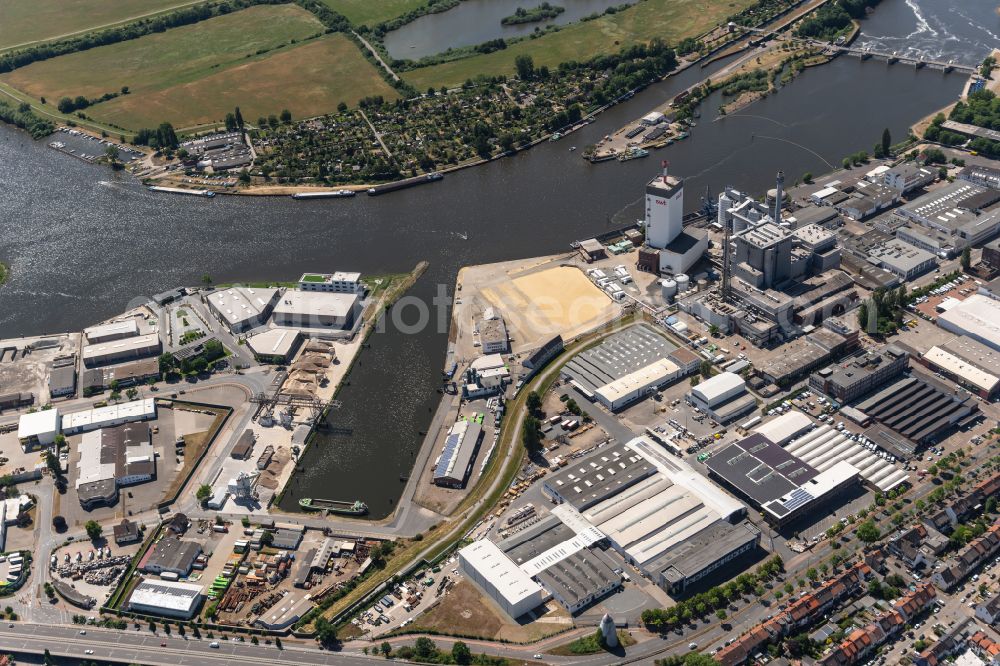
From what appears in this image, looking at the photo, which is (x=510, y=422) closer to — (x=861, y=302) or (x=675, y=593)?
A: (x=675, y=593)

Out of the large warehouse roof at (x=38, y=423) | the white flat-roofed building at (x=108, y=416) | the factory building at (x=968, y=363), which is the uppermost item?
the large warehouse roof at (x=38, y=423)

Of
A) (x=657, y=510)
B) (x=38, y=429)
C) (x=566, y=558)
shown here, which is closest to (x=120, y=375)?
(x=38, y=429)

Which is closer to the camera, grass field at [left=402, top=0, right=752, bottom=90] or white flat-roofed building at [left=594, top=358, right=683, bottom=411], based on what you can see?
white flat-roofed building at [left=594, top=358, right=683, bottom=411]

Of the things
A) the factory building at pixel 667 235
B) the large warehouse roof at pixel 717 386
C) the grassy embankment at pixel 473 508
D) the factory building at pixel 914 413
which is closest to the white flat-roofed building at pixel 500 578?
the grassy embankment at pixel 473 508

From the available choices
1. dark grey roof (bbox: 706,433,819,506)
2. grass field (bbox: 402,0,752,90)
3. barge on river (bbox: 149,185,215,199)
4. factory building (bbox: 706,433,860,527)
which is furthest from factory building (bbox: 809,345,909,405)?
grass field (bbox: 402,0,752,90)

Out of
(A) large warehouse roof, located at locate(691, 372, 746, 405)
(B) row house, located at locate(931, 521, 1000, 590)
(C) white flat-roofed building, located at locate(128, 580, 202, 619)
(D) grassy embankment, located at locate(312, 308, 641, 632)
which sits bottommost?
(B) row house, located at locate(931, 521, 1000, 590)

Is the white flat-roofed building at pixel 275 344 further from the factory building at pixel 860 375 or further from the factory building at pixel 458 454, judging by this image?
the factory building at pixel 860 375

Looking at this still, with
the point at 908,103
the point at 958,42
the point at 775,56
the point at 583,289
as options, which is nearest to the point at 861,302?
the point at 583,289

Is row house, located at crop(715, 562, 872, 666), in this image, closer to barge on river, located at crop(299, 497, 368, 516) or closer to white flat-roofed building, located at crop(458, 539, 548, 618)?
white flat-roofed building, located at crop(458, 539, 548, 618)
